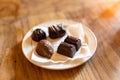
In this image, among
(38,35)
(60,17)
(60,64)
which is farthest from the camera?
(60,17)

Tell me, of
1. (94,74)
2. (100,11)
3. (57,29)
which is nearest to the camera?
(94,74)

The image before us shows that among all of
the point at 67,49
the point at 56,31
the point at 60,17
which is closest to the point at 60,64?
the point at 67,49

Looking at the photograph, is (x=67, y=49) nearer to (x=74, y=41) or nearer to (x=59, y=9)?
(x=74, y=41)

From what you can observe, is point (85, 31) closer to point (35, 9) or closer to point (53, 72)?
point (53, 72)

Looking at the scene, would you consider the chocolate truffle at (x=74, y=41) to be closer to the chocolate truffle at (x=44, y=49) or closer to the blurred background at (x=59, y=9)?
the chocolate truffle at (x=44, y=49)

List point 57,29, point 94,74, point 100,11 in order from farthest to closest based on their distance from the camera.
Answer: point 100,11 < point 57,29 < point 94,74

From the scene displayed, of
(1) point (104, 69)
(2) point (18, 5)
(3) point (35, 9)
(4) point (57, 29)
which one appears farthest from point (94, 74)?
(2) point (18, 5)

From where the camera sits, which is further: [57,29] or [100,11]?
[100,11]

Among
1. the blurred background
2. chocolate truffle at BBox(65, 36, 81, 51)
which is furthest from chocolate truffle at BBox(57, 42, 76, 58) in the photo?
the blurred background
